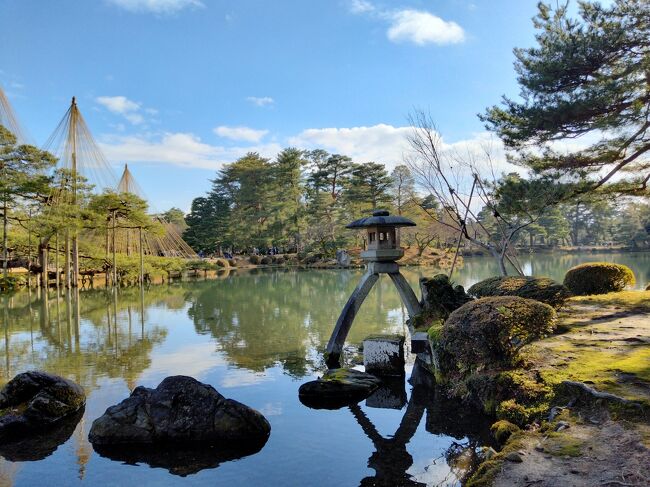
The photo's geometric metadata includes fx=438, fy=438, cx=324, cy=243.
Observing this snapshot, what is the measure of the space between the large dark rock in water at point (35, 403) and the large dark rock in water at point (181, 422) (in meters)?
0.89

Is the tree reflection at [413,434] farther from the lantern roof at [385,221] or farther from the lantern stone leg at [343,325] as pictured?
the lantern roof at [385,221]

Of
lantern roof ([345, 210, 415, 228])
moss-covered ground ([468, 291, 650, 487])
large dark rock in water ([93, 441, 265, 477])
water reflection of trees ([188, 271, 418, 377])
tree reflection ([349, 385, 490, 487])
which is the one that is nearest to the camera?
moss-covered ground ([468, 291, 650, 487])

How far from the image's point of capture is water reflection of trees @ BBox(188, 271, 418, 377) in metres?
8.74

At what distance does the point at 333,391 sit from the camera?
6172mm

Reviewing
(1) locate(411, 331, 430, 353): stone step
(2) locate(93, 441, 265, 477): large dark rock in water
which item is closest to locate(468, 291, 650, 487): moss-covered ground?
(1) locate(411, 331, 430, 353): stone step

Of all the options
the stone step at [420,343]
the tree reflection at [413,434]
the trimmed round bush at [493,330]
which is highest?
the trimmed round bush at [493,330]

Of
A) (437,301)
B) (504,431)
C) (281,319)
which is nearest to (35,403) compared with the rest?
(504,431)

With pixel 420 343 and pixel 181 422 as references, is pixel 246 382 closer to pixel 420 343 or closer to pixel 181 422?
pixel 181 422

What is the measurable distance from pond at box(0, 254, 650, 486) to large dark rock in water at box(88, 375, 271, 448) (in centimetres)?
25

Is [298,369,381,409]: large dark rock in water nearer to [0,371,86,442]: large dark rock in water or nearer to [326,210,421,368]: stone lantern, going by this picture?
[326,210,421,368]: stone lantern

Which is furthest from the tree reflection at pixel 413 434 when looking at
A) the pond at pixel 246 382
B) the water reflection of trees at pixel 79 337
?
the water reflection of trees at pixel 79 337

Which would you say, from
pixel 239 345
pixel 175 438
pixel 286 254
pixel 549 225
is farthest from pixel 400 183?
pixel 175 438

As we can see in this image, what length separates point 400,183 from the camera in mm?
35969

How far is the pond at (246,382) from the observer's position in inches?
161
